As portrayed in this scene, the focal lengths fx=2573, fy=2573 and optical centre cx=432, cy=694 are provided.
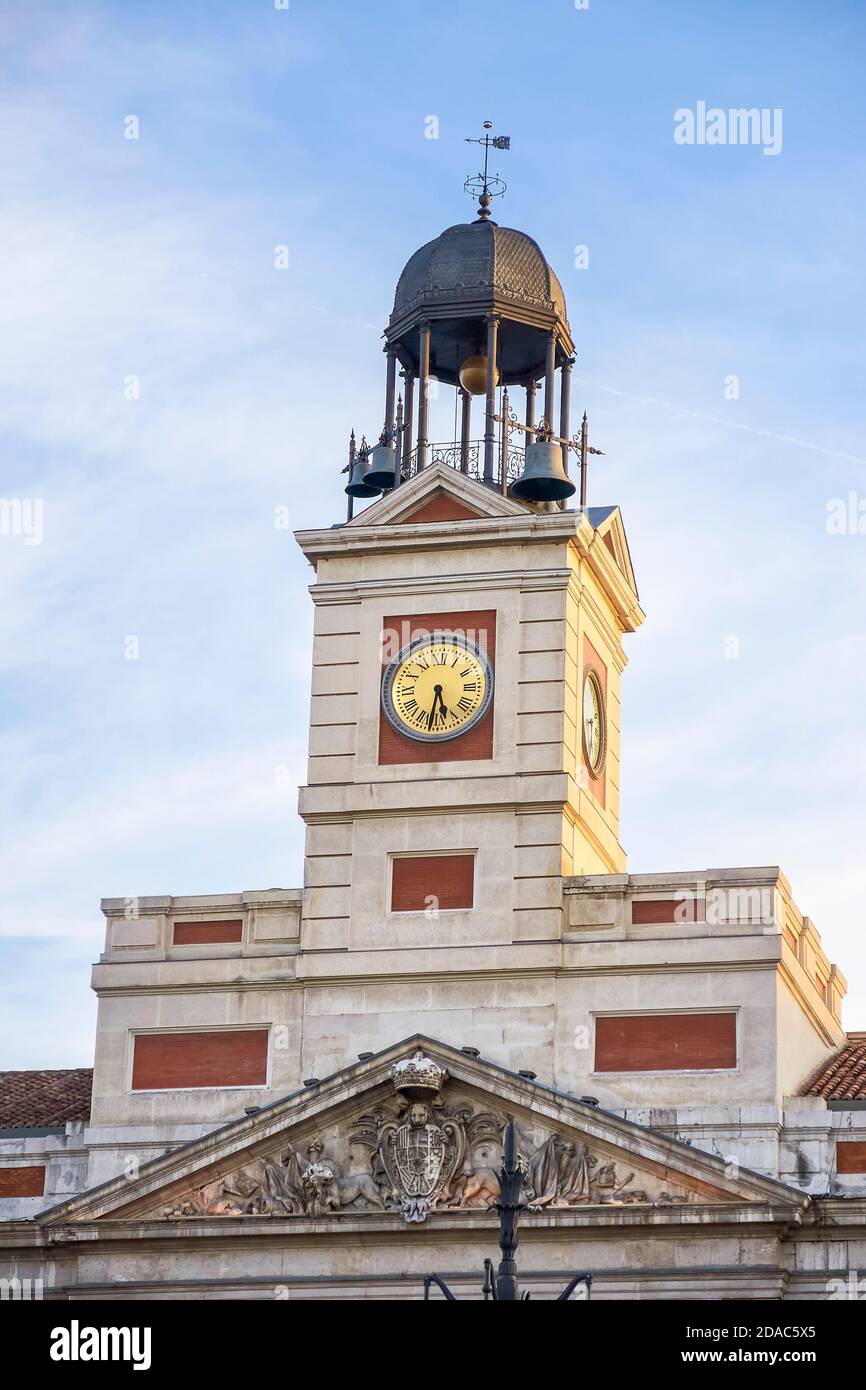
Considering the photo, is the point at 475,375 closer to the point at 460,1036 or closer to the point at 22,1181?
the point at 460,1036

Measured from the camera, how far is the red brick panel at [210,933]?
4125cm

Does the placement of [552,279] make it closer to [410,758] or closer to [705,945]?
[410,758]

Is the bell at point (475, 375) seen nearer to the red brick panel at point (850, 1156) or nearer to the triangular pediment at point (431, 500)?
the triangular pediment at point (431, 500)

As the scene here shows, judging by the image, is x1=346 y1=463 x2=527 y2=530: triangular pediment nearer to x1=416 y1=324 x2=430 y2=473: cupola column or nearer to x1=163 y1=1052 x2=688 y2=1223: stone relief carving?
x1=416 y1=324 x2=430 y2=473: cupola column

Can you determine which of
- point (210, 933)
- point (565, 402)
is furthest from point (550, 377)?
point (210, 933)

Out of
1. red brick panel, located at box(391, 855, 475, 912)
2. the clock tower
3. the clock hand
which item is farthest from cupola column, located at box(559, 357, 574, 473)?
red brick panel, located at box(391, 855, 475, 912)

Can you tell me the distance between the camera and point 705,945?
38.9 metres

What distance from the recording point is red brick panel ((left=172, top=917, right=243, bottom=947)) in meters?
41.2

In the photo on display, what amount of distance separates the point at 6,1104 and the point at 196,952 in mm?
4676

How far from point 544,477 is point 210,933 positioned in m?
9.49

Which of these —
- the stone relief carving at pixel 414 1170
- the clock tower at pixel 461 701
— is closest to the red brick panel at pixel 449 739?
the clock tower at pixel 461 701

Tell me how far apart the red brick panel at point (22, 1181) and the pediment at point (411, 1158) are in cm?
119
